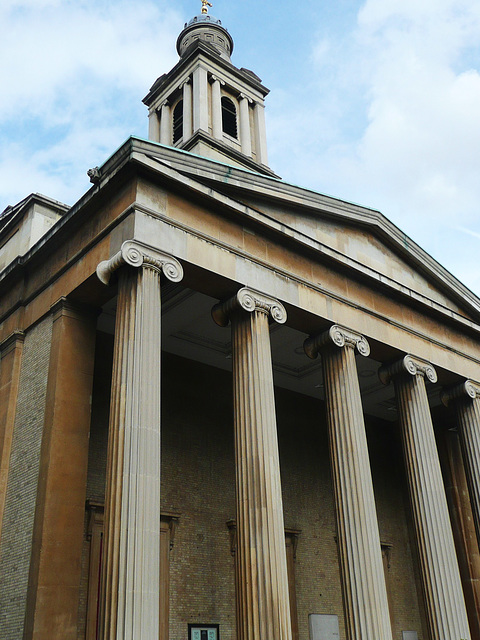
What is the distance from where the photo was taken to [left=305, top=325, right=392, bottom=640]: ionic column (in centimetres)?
1491

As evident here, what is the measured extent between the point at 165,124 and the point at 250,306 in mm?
24200

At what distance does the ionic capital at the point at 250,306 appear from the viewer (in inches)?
603

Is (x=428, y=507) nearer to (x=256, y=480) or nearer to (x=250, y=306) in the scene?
(x=256, y=480)

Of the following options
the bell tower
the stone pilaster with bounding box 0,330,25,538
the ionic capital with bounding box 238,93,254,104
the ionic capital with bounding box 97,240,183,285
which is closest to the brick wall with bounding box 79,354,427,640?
the stone pilaster with bounding box 0,330,25,538

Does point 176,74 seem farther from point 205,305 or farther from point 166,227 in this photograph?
point 166,227

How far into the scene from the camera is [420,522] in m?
18.0

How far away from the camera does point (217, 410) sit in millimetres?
21391

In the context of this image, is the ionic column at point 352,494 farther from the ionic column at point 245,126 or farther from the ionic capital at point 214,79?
the ionic capital at point 214,79

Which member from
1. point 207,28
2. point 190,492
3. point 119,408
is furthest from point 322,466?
point 207,28

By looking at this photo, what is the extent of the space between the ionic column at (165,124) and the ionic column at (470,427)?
21.0 meters

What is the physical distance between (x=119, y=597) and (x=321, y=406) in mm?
15054

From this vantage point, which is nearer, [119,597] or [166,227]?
[119,597]

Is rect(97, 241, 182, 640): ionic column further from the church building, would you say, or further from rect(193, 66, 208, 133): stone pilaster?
rect(193, 66, 208, 133): stone pilaster

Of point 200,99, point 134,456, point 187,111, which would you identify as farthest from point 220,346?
point 187,111
